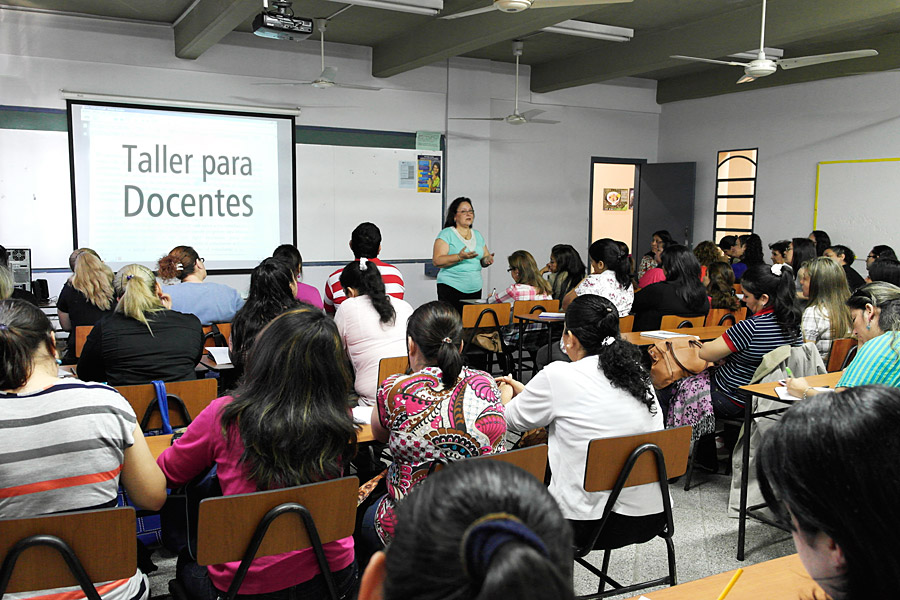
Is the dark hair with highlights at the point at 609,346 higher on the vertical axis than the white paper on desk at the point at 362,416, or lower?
higher

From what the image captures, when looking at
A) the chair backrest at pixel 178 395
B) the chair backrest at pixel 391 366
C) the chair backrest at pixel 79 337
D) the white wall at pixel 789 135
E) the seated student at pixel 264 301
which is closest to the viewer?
the chair backrest at pixel 178 395

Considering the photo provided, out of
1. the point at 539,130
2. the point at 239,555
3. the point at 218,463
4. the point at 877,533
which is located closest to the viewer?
the point at 877,533

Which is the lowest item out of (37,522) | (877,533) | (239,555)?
(239,555)

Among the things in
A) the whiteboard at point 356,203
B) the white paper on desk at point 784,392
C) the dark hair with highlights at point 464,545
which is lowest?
the white paper on desk at point 784,392

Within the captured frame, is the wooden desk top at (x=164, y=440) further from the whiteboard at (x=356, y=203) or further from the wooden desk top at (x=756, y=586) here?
the whiteboard at (x=356, y=203)

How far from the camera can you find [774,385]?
3.08 metres

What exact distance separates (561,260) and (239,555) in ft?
15.3

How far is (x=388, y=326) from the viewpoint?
3447mm

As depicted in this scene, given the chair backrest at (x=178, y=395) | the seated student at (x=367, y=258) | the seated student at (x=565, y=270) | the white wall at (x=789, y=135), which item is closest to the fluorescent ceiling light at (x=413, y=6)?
the seated student at (x=367, y=258)

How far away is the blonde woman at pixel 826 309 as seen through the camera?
3.68m

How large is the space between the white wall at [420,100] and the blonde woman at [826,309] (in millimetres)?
5252

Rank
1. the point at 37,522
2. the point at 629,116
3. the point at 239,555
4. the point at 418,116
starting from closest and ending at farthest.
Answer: the point at 37,522, the point at 239,555, the point at 418,116, the point at 629,116

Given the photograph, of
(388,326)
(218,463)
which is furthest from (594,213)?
(218,463)

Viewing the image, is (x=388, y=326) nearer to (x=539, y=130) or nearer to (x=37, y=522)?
(x=37, y=522)
